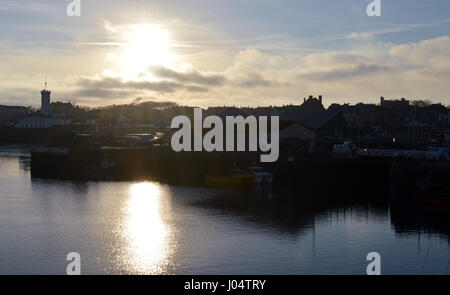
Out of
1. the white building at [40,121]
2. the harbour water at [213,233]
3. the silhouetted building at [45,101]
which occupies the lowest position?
the harbour water at [213,233]

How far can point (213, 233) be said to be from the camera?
121ft

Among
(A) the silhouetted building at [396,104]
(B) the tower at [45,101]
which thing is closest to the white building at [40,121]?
(B) the tower at [45,101]

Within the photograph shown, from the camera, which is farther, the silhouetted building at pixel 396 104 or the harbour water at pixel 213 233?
the silhouetted building at pixel 396 104

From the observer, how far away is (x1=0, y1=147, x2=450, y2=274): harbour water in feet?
98.5

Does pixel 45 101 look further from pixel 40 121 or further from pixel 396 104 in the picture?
pixel 396 104

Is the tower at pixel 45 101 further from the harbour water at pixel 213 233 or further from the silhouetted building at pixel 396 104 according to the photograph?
the harbour water at pixel 213 233

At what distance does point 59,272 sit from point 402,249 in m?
18.9

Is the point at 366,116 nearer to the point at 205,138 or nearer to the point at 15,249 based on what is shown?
the point at 205,138

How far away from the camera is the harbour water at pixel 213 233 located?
3002 centimetres

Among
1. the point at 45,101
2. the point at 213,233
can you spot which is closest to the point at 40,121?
the point at 45,101

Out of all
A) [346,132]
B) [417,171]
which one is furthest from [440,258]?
[346,132]

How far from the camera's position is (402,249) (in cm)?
3344

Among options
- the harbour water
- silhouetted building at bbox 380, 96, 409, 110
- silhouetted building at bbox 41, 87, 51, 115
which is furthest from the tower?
the harbour water

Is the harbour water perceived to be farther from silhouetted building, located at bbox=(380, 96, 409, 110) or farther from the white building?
silhouetted building, located at bbox=(380, 96, 409, 110)
